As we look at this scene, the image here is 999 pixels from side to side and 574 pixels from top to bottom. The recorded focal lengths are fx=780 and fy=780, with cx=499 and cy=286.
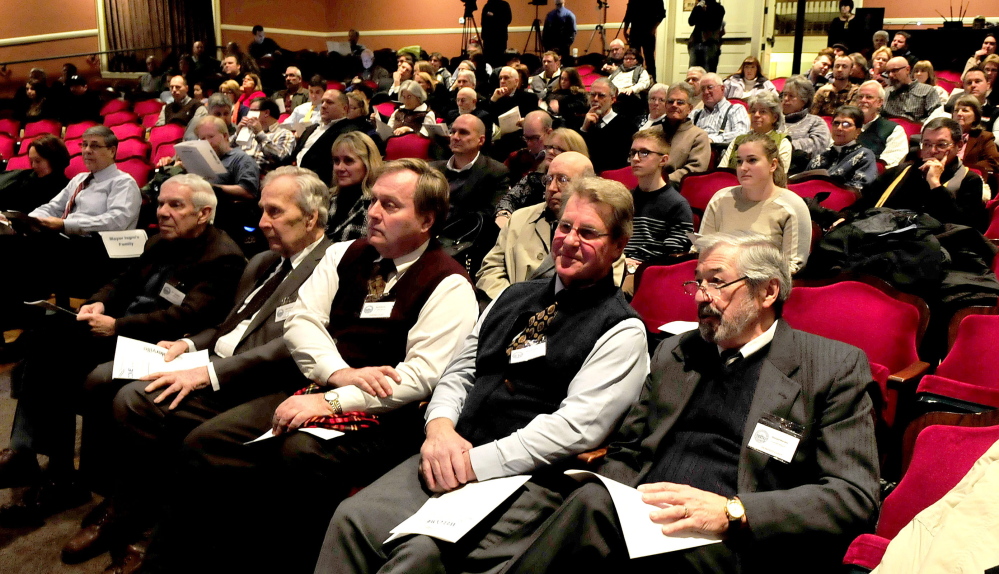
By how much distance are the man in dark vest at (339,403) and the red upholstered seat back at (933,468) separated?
45.2 inches

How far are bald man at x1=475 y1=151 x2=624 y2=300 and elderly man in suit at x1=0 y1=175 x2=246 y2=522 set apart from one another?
0.97m

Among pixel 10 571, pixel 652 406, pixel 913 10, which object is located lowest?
pixel 10 571

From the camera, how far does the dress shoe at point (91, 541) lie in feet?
7.93

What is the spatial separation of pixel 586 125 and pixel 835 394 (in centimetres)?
401

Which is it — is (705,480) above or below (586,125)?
below

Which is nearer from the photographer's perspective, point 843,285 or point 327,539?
point 327,539

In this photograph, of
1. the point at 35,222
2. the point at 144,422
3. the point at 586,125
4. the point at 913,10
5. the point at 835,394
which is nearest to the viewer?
the point at 835,394

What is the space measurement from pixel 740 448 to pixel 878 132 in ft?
14.0

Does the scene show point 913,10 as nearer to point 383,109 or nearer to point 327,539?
point 383,109

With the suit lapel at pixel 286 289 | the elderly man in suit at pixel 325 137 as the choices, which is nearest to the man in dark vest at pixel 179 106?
the elderly man in suit at pixel 325 137

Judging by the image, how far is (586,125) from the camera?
17.7ft

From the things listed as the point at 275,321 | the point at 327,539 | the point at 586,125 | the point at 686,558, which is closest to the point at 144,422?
the point at 275,321

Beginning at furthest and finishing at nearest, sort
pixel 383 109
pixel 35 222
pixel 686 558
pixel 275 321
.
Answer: pixel 383 109 → pixel 35 222 → pixel 275 321 → pixel 686 558

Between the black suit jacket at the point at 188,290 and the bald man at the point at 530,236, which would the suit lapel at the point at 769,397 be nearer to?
the bald man at the point at 530,236
